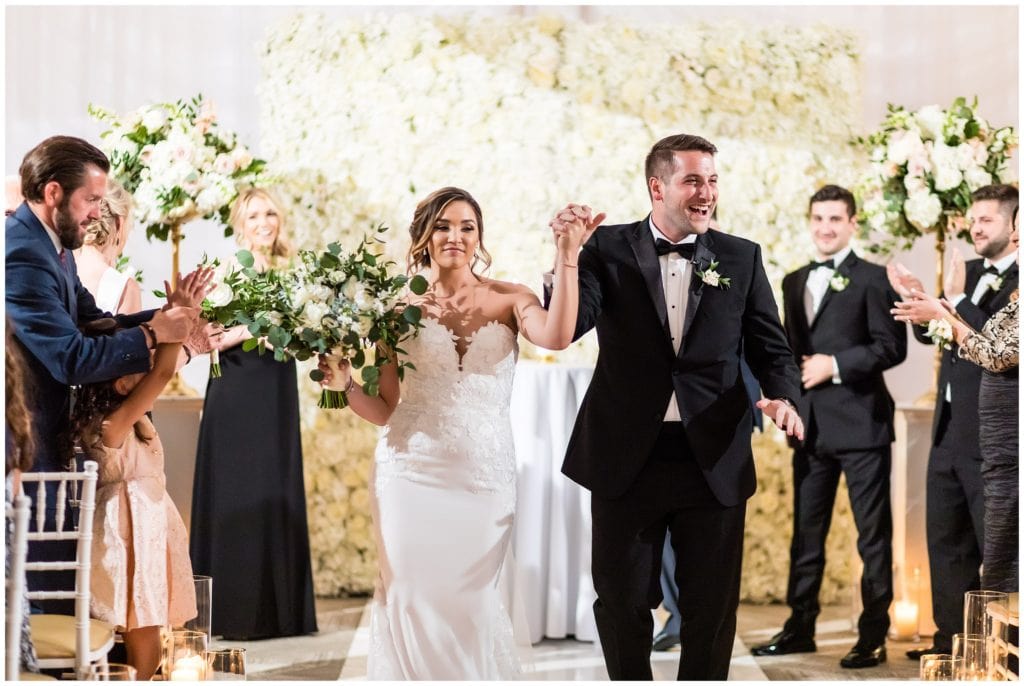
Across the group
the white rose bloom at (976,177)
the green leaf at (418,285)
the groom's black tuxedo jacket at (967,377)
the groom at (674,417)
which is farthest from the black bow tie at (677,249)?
the white rose bloom at (976,177)

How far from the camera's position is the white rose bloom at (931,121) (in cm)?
525

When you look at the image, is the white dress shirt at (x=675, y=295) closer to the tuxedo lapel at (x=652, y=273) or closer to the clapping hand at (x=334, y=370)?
the tuxedo lapel at (x=652, y=273)

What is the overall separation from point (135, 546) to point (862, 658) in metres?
3.12

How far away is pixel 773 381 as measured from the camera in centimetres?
360

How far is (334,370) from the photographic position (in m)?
3.52

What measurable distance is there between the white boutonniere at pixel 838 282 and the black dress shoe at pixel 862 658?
156 cm

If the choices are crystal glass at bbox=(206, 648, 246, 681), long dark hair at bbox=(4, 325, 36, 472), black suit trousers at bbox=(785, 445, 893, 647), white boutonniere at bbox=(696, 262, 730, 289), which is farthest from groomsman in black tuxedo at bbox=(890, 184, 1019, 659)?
long dark hair at bbox=(4, 325, 36, 472)

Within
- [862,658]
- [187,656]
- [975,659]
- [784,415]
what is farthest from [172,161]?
[975,659]

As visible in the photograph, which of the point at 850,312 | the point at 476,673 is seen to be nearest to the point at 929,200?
the point at 850,312

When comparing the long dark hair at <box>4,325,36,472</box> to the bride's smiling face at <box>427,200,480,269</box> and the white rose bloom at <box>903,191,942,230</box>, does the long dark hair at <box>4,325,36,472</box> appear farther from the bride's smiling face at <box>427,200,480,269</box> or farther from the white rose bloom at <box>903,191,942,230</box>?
the white rose bloom at <box>903,191,942,230</box>

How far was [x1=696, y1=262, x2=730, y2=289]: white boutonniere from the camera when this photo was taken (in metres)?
3.54

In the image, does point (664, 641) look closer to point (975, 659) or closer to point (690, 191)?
point (975, 659)

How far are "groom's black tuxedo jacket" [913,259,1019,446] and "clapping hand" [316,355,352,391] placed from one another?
97.6 inches

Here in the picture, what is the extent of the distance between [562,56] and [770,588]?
3192 mm
